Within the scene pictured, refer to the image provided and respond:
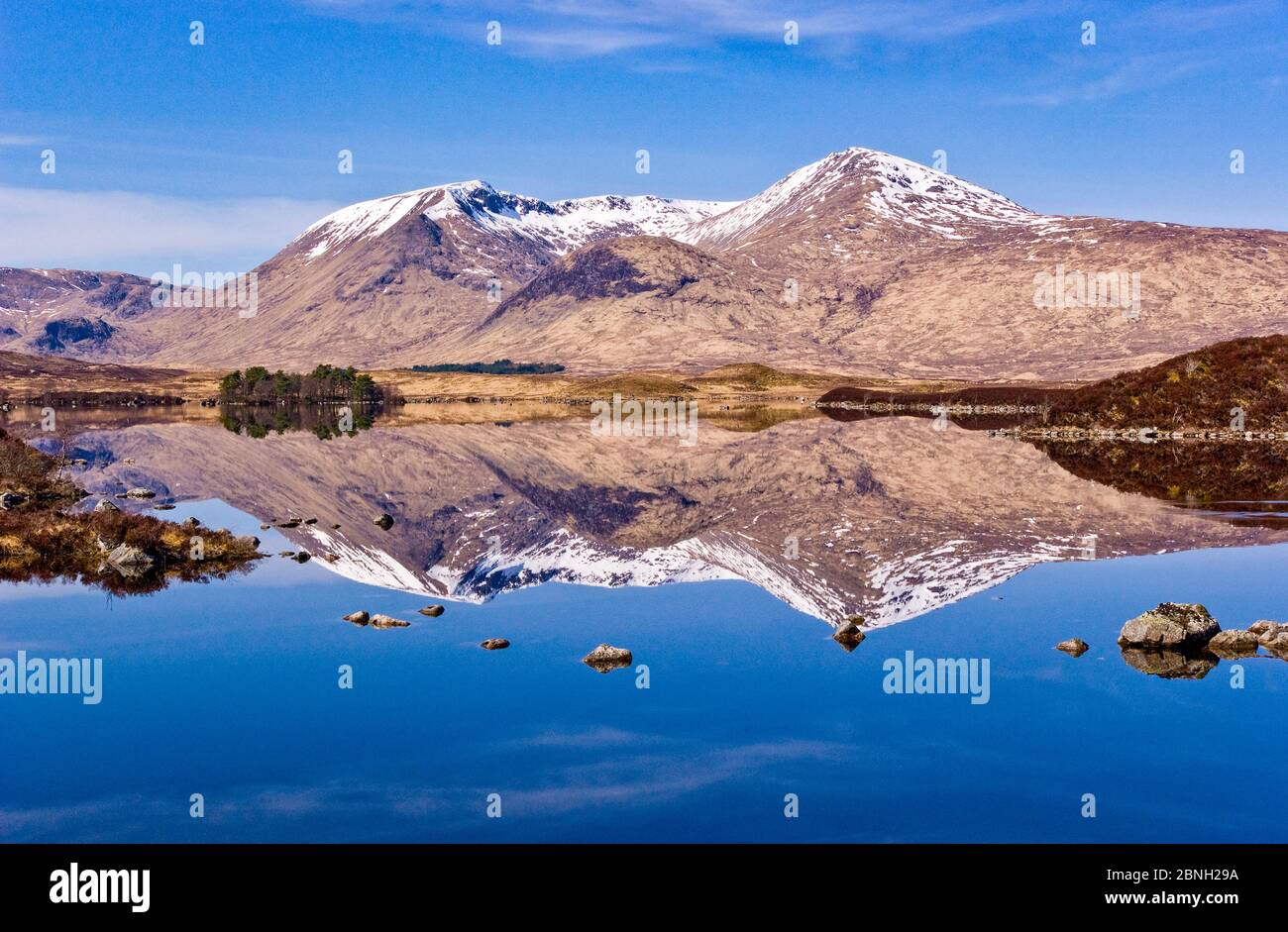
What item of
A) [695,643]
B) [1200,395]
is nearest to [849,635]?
[695,643]

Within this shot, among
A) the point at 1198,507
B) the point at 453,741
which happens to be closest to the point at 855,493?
the point at 1198,507

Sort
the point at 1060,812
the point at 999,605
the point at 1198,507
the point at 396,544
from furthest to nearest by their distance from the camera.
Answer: the point at 1198,507
the point at 396,544
the point at 999,605
the point at 1060,812

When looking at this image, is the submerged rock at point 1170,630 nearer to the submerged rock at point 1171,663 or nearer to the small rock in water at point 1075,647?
the submerged rock at point 1171,663

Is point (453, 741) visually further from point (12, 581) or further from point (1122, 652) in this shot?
point (12, 581)

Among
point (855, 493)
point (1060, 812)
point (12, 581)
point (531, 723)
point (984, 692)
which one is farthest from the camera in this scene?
point (855, 493)

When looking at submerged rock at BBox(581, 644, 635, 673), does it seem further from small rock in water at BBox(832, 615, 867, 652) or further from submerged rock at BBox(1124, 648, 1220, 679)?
submerged rock at BBox(1124, 648, 1220, 679)

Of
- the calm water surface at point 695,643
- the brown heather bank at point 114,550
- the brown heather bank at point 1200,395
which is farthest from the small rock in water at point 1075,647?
the brown heather bank at point 1200,395

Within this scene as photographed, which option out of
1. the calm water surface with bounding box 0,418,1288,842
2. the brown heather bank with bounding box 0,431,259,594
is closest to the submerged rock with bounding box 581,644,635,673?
the calm water surface with bounding box 0,418,1288,842

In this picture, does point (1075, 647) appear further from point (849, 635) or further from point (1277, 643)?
point (849, 635)
